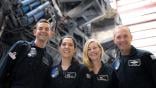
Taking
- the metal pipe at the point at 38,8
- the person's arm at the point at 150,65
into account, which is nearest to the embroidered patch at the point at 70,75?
the person's arm at the point at 150,65

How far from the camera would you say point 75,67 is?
141 inches

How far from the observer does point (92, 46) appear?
3.52m

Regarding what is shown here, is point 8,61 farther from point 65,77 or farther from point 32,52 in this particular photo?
point 65,77

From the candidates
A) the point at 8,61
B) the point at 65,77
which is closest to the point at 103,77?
the point at 65,77

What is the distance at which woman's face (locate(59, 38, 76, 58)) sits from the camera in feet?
11.6

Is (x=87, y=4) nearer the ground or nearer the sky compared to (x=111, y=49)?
nearer the sky

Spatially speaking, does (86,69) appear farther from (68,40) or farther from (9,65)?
(9,65)

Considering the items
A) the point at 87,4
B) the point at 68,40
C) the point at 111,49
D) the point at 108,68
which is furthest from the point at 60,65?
the point at 87,4

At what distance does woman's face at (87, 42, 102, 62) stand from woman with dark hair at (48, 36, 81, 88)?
17 cm

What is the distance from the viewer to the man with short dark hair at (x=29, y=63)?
11.3ft

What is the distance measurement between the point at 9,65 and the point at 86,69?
2.51 feet

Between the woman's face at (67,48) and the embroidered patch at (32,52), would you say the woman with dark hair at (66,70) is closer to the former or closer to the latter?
the woman's face at (67,48)

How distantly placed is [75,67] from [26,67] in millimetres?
495

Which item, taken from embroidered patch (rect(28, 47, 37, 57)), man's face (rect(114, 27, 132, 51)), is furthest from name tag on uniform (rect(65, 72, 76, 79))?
man's face (rect(114, 27, 132, 51))
